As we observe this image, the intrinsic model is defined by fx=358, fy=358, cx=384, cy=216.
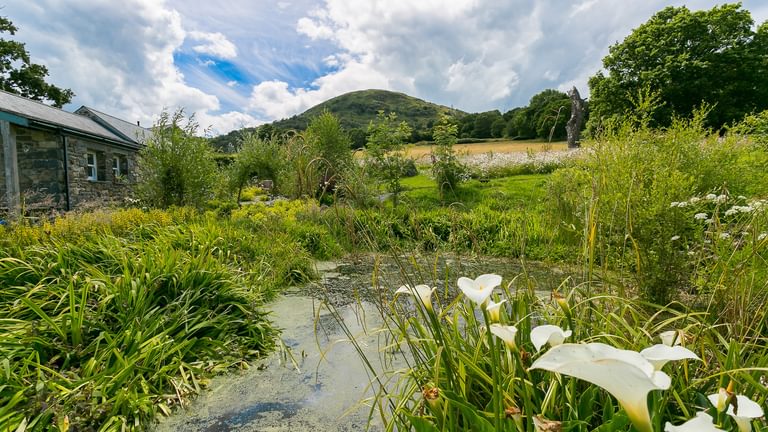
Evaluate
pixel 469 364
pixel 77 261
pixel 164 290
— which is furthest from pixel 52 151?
pixel 469 364

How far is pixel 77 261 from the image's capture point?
116 inches

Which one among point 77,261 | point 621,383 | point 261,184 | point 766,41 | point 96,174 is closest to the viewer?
point 621,383

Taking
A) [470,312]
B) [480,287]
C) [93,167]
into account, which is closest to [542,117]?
[470,312]

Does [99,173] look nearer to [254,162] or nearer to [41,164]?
[41,164]

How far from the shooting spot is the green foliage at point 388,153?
8.73 m

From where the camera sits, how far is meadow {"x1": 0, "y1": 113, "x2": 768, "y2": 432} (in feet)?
3.23

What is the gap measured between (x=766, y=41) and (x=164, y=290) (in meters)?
26.6

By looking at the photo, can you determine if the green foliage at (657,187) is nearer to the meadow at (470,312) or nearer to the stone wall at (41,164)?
the meadow at (470,312)

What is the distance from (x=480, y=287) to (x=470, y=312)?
0.53 metres

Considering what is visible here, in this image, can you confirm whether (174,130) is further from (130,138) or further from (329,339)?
(130,138)

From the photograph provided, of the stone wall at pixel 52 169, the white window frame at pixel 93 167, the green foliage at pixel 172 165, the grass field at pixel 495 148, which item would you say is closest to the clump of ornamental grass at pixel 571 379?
the green foliage at pixel 172 165

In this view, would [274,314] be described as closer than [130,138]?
Yes

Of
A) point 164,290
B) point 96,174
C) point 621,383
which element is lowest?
point 164,290

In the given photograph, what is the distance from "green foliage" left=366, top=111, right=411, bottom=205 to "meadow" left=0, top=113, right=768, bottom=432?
4.15 m
